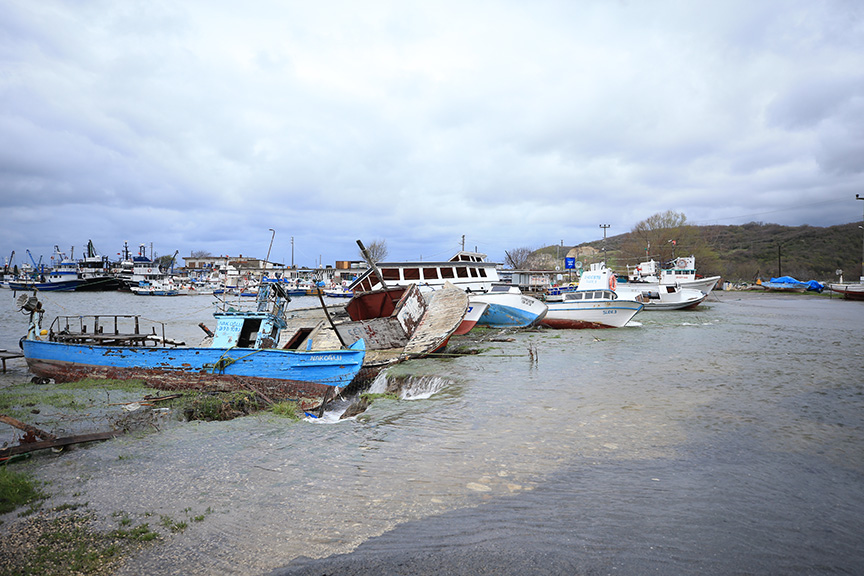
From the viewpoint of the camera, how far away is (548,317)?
27.5 meters

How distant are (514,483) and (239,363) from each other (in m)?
8.47

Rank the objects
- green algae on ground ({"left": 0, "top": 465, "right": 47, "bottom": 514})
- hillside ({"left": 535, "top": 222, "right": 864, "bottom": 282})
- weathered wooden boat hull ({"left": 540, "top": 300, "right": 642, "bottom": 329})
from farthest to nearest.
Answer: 1. hillside ({"left": 535, "top": 222, "right": 864, "bottom": 282})
2. weathered wooden boat hull ({"left": 540, "top": 300, "right": 642, "bottom": 329})
3. green algae on ground ({"left": 0, "top": 465, "right": 47, "bottom": 514})

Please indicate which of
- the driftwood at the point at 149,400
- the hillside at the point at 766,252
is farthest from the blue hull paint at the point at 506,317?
the hillside at the point at 766,252

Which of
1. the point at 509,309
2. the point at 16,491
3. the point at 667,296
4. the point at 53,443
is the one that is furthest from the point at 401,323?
the point at 667,296

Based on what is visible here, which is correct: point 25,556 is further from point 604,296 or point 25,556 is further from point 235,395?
point 604,296

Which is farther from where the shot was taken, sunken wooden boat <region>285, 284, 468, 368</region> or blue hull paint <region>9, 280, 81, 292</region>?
blue hull paint <region>9, 280, 81, 292</region>

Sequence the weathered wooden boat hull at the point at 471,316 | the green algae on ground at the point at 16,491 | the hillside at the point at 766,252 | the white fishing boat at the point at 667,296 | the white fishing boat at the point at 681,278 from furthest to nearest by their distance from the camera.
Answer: the hillside at the point at 766,252 < the white fishing boat at the point at 681,278 < the white fishing boat at the point at 667,296 < the weathered wooden boat hull at the point at 471,316 < the green algae on ground at the point at 16,491

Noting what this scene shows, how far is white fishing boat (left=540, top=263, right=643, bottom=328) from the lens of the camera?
26484mm

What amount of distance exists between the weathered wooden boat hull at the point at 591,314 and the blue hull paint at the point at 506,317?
64.7 inches

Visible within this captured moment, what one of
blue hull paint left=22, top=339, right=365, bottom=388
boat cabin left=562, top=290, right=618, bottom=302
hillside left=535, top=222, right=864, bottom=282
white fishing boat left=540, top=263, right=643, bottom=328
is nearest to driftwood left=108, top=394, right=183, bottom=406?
blue hull paint left=22, top=339, right=365, bottom=388

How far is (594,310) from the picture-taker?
2680cm

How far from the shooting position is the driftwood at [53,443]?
662 centimetres

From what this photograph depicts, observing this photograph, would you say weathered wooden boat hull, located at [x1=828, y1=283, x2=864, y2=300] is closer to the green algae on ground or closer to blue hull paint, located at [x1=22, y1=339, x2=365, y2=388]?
blue hull paint, located at [x1=22, y1=339, x2=365, y2=388]

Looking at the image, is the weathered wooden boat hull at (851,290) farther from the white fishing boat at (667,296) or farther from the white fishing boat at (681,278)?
the white fishing boat at (667,296)
